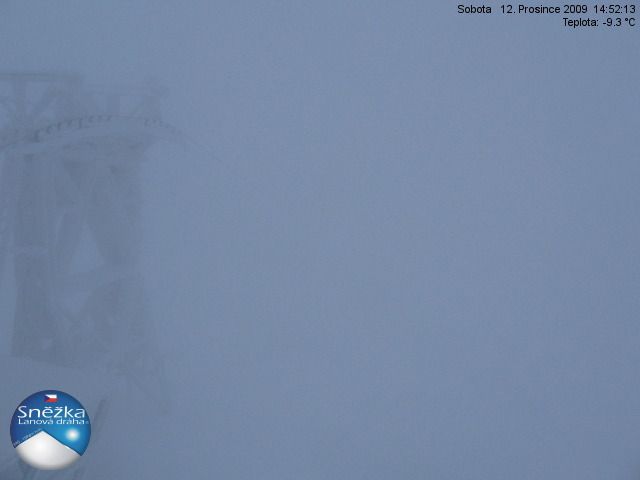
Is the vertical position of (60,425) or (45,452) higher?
(60,425)

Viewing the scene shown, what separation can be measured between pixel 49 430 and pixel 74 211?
358cm

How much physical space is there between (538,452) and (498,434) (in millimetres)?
596

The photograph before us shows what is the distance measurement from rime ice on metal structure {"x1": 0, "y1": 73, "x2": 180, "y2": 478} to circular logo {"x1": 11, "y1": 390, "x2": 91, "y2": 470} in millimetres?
2692

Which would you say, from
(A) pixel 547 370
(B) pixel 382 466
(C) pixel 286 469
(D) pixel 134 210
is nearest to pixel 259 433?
(C) pixel 286 469

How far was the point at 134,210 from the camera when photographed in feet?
24.6

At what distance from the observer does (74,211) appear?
6867 millimetres

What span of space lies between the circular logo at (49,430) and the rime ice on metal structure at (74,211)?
8.83 feet

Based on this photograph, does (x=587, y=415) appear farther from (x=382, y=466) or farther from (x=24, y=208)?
(x=24, y=208)

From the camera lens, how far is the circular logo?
3.90 m

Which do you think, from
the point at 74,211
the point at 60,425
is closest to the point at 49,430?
the point at 60,425

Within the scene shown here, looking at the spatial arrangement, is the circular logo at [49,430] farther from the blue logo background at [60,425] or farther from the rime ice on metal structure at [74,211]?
the rime ice on metal structure at [74,211]

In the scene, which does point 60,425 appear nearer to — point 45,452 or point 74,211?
point 45,452

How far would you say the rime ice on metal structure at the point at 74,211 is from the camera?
6.01 meters

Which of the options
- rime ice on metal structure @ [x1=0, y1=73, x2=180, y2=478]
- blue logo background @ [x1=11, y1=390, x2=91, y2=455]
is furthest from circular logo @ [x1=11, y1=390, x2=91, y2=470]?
rime ice on metal structure @ [x1=0, y1=73, x2=180, y2=478]
